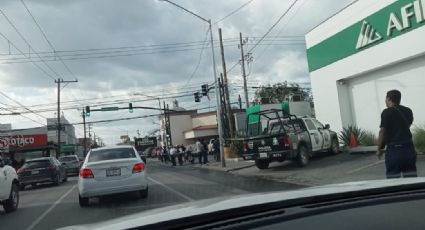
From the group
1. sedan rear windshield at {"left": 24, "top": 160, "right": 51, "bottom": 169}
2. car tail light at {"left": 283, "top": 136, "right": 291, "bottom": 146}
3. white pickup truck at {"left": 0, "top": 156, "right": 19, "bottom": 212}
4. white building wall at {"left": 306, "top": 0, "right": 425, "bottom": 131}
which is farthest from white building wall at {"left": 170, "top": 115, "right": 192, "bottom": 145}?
white pickup truck at {"left": 0, "top": 156, "right": 19, "bottom": 212}

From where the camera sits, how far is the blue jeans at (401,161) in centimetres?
750

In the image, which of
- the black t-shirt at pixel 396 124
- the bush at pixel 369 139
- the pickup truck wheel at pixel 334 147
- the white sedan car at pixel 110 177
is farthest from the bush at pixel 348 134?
the black t-shirt at pixel 396 124

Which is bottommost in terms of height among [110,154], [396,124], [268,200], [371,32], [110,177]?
[268,200]

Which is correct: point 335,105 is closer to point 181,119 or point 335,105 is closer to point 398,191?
point 398,191

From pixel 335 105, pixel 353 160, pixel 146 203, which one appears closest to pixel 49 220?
pixel 146 203

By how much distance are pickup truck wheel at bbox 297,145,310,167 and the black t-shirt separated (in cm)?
1214

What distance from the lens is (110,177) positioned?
13.1 meters

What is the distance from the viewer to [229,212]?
243 cm

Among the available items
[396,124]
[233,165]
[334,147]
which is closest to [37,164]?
[233,165]

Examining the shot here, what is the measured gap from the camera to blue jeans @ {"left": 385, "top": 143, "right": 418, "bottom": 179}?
750 centimetres

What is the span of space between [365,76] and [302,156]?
4.94 metres

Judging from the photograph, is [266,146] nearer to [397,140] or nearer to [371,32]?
[371,32]

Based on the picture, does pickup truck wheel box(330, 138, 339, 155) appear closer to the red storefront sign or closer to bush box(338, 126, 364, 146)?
bush box(338, 126, 364, 146)

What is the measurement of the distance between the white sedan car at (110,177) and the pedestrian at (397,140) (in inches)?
277
